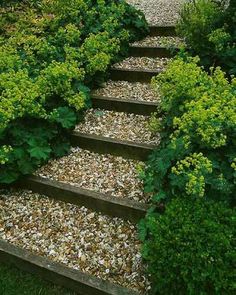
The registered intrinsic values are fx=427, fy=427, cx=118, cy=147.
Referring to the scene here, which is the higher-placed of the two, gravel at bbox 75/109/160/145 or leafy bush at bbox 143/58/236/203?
leafy bush at bbox 143/58/236/203

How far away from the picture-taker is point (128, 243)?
4.15 m

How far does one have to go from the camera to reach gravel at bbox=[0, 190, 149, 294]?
3.93m

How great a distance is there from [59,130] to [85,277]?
2068mm

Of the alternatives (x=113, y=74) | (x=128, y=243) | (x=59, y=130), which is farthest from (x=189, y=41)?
(x=128, y=243)

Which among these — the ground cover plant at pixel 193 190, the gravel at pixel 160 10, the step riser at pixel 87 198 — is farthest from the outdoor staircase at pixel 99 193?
the gravel at pixel 160 10

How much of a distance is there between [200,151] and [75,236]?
1519 mm

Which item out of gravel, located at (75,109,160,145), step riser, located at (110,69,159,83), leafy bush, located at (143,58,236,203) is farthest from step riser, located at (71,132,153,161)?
step riser, located at (110,69,159,83)

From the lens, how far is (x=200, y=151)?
3.96 meters

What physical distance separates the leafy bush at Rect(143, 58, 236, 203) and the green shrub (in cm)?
21

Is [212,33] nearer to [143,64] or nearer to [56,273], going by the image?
[143,64]

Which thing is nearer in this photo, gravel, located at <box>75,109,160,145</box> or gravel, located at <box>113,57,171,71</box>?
gravel, located at <box>75,109,160,145</box>

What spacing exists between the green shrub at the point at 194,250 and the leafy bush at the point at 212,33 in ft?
8.38

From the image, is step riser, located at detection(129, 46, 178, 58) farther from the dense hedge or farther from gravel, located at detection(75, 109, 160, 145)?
gravel, located at detection(75, 109, 160, 145)

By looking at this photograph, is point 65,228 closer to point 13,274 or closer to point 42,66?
point 13,274
